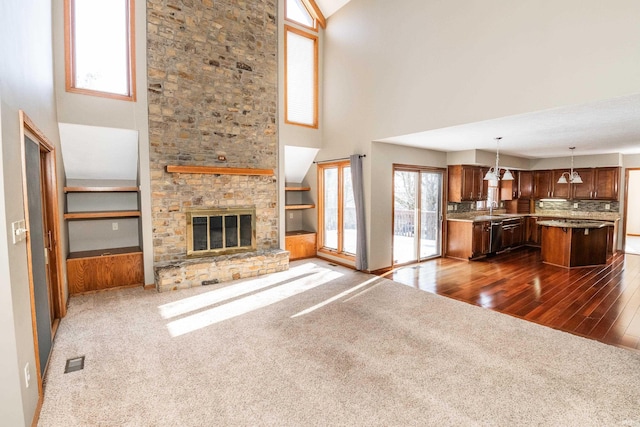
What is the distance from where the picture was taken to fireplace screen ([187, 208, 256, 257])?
529cm

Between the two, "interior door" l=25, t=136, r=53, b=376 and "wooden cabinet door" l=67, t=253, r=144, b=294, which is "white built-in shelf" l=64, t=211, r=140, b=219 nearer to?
"wooden cabinet door" l=67, t=253, r=144, b=294

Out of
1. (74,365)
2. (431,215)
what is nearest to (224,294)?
(74,365)

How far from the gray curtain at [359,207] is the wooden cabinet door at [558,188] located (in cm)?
596

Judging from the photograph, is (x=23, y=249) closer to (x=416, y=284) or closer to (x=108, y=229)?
(x=108, y=229)

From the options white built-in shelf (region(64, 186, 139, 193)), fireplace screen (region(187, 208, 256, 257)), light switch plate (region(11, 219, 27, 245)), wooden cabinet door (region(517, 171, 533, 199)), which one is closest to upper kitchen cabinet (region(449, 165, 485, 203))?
wooden cabinet door (region(517, 171, 533, 199))

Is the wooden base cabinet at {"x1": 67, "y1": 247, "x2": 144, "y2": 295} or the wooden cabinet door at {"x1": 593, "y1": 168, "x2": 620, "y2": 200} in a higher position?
the wooden cabinet door at {"x1": 593, "y1": 168, "x2": 620, "y2": 200}

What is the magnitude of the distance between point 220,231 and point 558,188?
27.7ft

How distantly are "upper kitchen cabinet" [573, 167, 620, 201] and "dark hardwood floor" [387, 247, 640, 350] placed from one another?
4.75 feet

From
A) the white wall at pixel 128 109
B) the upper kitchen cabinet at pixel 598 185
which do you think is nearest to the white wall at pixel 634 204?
the upper kitchen cabinet at pixel 598 185

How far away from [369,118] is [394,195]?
1.51 m

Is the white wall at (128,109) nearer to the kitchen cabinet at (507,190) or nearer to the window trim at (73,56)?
the window trim at (73,56)

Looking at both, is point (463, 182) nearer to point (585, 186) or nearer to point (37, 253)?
point (585, 186)

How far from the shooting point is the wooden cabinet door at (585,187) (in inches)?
303

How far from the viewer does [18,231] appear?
2033 mm
